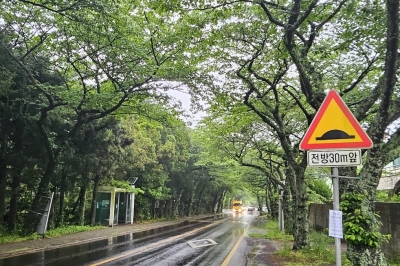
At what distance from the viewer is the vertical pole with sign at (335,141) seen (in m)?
3.79

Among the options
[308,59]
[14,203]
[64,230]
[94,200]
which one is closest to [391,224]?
[308,59]

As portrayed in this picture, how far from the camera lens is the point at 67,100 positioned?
13.1 m

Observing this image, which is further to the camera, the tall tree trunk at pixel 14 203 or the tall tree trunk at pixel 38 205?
the tall tree trunk at pixel 14 203

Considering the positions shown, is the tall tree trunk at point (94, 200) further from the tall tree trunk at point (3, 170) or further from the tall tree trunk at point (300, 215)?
the tall tree trunk at point (300, 215)

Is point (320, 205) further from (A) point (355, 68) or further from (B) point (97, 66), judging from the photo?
(B) point (97, 66)

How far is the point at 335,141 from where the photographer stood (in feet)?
12.8

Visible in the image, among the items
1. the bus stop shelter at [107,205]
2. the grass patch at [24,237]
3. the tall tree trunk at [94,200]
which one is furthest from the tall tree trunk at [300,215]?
the bus stop shelter at [107,205]

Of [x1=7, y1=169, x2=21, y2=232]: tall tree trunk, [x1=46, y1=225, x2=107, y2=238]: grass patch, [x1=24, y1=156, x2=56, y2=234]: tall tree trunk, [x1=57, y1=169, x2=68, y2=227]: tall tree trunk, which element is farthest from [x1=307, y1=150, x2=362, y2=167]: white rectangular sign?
[x1=57, y1=169, x2=68, y2=227]: tall tree trunk

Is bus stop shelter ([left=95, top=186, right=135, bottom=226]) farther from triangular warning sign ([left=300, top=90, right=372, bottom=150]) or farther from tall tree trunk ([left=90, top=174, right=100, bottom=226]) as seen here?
triangular warning sign ([left=300, top=90, right=372, bottom=150])

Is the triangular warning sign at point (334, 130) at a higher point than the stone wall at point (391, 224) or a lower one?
higher

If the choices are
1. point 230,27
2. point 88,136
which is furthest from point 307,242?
point 88,136

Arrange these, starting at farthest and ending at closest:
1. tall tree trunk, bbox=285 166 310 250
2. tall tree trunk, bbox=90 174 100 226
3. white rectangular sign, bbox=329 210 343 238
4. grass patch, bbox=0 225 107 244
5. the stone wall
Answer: tall tree trunk, bbox=90 174 100 226 → grass patch, bbox=0 225 107 244 → tall tree trunk, bbox=285 166 310 250 → the stone wall → white rectangular sign, bbox=329 210 343 238

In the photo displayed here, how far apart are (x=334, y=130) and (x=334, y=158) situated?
1.11 ft

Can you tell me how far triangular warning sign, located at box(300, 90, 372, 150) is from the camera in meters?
3.83
